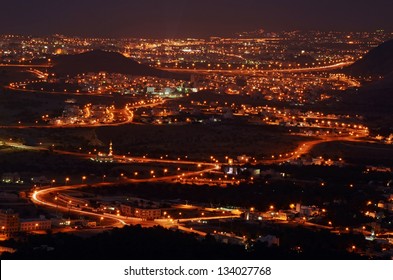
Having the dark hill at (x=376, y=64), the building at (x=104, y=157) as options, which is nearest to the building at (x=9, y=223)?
the building at (x=104, y=157)

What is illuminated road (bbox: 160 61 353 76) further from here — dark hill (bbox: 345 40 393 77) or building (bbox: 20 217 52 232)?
building (bbox: 20 217 52 232)

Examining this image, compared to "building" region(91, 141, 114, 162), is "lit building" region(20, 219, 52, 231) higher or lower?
lower

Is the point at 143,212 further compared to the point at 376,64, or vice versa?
the point at 376,64

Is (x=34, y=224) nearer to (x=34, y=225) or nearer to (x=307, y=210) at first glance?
(x=34, y=225)

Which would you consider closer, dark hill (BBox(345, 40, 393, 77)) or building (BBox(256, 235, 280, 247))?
building (BBox(256, 235, 280, 247))

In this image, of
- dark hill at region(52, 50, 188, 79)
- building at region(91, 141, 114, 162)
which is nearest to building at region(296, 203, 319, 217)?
building at region(91, 141, 114, 162)

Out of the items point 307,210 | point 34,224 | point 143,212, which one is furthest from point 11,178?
point 307,210
